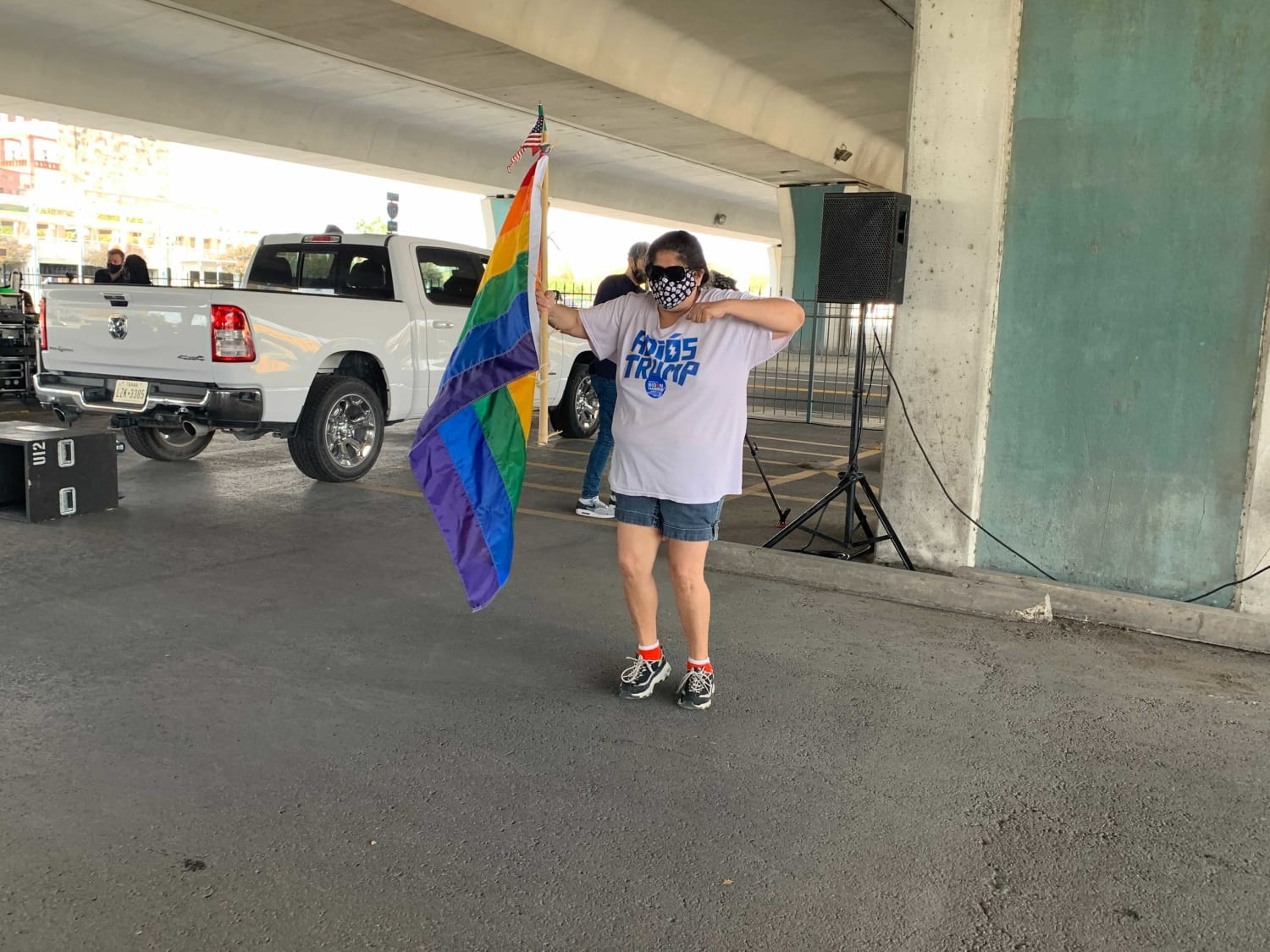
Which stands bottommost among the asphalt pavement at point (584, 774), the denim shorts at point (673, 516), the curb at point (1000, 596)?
the asphalt pavement at point (584, 774)

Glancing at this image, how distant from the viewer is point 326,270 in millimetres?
9766

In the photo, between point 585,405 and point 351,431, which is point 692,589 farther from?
point 585,405

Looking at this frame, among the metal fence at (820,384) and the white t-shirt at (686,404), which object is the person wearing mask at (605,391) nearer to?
the white t-shirt at (686,404)

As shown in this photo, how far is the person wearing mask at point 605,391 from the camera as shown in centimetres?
721

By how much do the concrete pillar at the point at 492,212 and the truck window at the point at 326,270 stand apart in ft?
68.5

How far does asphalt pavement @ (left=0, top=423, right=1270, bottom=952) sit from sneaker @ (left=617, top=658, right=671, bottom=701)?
0.05 meters

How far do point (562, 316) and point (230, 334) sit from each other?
4.42m

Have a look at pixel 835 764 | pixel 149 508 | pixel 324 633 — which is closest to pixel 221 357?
pixel 149 508

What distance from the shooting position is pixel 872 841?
10.9 ft

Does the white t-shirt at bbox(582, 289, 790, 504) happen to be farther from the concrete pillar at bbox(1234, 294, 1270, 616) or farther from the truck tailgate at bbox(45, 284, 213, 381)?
the truck tailgate at bbox(45, 284, 213, 381)

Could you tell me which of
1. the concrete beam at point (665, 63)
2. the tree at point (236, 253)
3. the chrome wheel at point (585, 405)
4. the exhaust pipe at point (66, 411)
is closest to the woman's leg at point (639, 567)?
the exhaust pipe at point (66, 411)

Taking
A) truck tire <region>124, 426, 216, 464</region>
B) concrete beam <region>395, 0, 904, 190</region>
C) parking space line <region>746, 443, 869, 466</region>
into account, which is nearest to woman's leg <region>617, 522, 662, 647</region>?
truck tire <region>124, 426, 216, 464</region>

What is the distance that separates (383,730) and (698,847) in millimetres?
1423

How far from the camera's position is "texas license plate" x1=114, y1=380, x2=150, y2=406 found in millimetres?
8039
